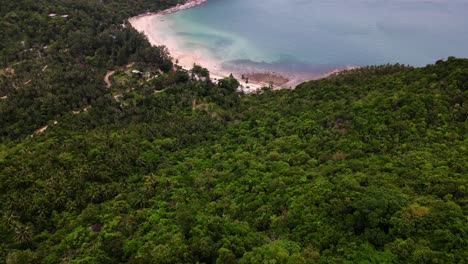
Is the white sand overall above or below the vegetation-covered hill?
above

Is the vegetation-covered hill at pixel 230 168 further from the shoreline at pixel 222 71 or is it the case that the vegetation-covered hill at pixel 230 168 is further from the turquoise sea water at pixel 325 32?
the turquoise sea water at pixel 325 32

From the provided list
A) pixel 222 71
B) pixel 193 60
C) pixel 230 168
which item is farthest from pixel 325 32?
pixel 230 168

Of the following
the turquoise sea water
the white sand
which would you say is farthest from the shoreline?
the turquoise sea water

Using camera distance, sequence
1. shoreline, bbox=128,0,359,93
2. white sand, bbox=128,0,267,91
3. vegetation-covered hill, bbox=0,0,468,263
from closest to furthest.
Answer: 1. vegetation-covered hill, bbox=0,0,468,263
2. shoreline, bbox=128,0,359,93
3. white sand, bbox=128,0,267,91

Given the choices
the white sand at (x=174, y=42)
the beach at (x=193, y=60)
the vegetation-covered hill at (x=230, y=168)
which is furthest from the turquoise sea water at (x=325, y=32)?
the vegetation-covered hill at (x=230, y=168)

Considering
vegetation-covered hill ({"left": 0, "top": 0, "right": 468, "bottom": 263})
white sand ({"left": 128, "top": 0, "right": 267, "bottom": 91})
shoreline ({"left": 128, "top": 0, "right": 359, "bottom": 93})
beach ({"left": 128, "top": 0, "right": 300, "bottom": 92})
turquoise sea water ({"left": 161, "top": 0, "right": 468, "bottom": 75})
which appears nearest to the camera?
vegetation-covered hill ({"left": 0, "top": 0, "right": 468, "bottom": 263})

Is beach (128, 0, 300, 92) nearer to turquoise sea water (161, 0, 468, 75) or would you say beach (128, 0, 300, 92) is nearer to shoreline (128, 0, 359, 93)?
shoreline (128, 0, 359, 93)

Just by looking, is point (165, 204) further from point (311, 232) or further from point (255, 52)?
point (255, 52)
